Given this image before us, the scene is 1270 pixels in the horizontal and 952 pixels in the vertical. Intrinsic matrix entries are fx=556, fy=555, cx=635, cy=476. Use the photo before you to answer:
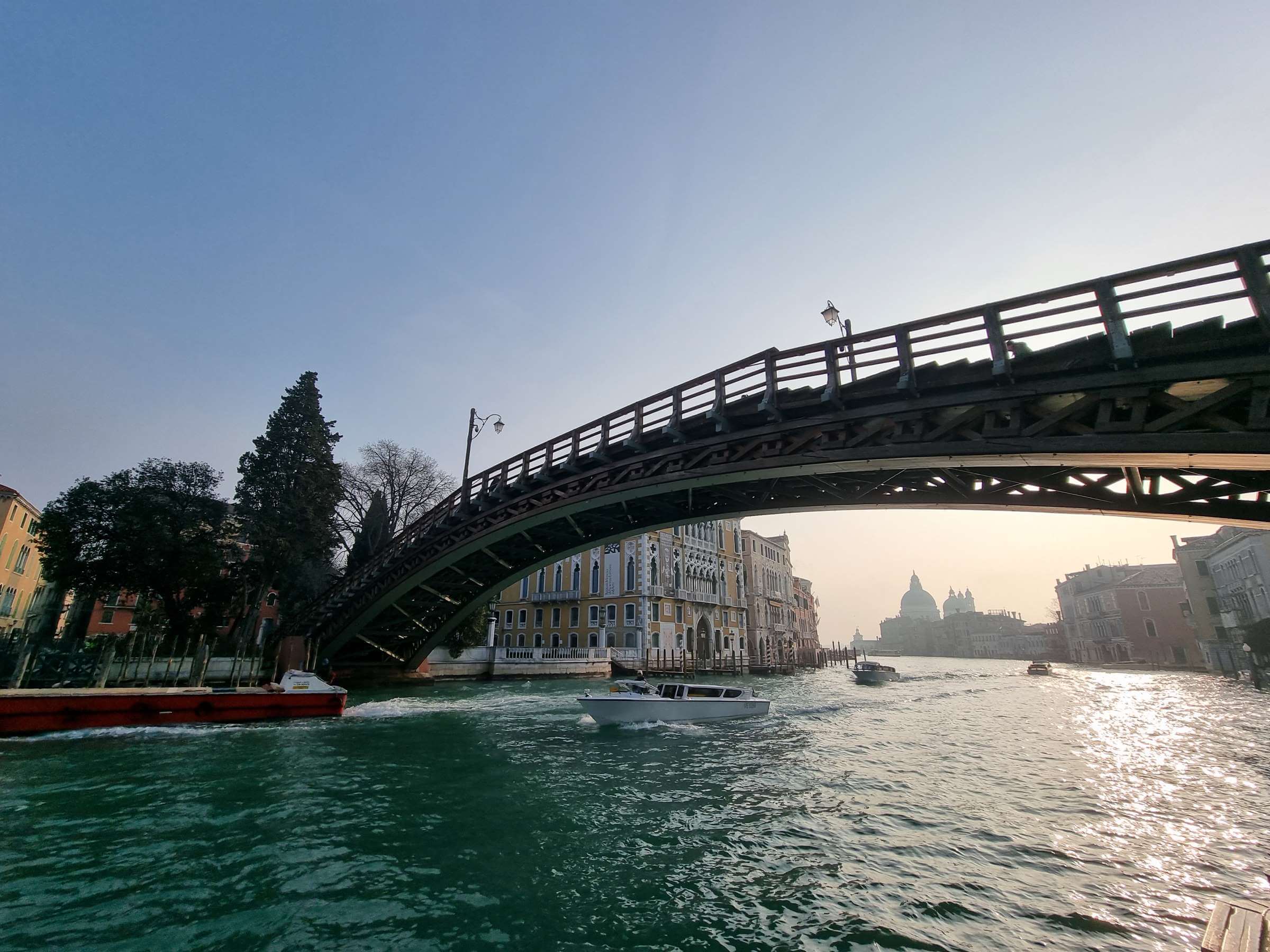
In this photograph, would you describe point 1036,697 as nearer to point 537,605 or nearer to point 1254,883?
point 1254,883

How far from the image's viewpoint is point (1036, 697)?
31.1 metres

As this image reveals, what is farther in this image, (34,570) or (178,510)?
(34,570)

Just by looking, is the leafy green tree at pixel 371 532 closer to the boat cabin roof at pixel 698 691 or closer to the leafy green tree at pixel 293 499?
the leafy green tree at pixel 293 499

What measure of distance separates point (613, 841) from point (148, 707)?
15.7 metres

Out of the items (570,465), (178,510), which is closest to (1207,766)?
(570,465)

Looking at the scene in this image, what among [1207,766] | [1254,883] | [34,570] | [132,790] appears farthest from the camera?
[34,570]

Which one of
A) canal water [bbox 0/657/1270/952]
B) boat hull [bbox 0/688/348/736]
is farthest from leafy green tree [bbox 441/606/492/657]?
canal water [bbox 0/657/1270/952]

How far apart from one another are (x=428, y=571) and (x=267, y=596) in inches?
553

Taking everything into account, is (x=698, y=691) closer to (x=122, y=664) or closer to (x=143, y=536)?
(x=122, y=664)

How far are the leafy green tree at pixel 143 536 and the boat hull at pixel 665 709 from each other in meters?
20.2

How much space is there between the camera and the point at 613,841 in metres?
6.95

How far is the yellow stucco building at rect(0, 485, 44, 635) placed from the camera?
31562 millimetres

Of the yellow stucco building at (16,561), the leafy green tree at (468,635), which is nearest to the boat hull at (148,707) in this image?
the leafy green tree at (468,635)

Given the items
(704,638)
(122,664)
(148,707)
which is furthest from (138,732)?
(704,638)
